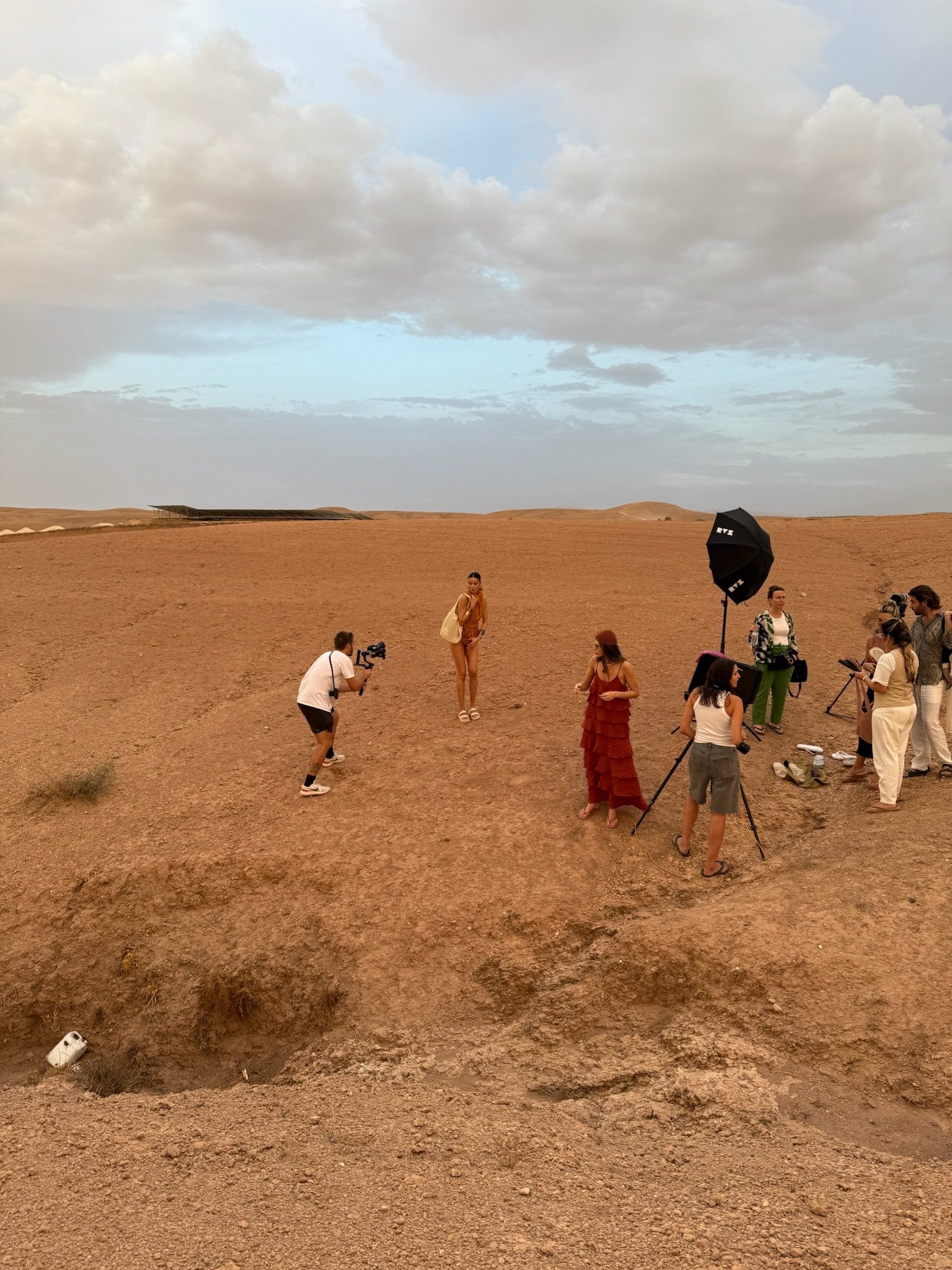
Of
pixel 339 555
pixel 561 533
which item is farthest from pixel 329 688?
pixel 561 533

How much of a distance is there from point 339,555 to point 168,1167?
18988mm

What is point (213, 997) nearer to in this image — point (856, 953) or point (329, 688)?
point (329, 688)

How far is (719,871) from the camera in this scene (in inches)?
281

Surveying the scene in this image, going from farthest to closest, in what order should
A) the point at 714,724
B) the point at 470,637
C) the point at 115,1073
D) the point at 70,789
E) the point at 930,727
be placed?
the point at 470,637 → the point at 70,789 → the point at 930,727 → the point at 714,724 → the point at 115,1073

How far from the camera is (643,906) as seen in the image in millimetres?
6836

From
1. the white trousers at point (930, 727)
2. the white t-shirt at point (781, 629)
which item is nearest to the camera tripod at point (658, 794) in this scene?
the white trousers at point (930, 727)

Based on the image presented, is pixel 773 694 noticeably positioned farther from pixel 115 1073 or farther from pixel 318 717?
pixel 115 1073

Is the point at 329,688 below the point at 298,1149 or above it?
above

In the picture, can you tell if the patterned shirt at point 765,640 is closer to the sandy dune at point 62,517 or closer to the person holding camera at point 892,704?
the person holding camera at point 892,704

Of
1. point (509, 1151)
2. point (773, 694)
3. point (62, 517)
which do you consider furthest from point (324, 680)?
point (62, 517)

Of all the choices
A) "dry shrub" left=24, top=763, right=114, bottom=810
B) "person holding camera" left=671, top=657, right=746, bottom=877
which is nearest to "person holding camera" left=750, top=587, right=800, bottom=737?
"person holding camera" left=671, top=657, right=746, bottom=877

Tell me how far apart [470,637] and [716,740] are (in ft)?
14.9

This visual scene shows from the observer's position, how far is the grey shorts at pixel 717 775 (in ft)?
21.8

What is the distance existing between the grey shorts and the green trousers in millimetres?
3466
